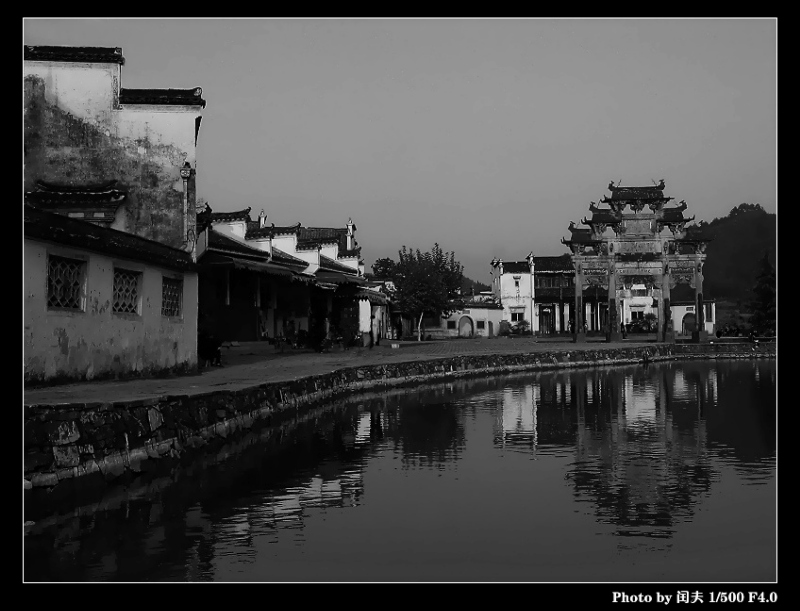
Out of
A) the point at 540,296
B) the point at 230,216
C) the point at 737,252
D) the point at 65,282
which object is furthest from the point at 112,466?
the point at 737,252

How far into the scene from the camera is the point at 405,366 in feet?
99.8

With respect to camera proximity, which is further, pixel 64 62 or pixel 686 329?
pixel 686 329

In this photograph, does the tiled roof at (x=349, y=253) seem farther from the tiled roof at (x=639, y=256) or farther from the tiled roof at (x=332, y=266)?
the tiled roof at (x=639, y=256)

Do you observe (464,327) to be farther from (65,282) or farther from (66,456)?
(66,456)

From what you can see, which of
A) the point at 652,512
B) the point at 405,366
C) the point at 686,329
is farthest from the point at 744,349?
the point at 652,512

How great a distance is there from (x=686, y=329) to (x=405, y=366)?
2390 inches

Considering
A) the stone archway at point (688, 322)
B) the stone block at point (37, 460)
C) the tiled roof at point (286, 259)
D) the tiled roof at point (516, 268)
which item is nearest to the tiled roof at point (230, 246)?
the tiled roof at point (286, 259)

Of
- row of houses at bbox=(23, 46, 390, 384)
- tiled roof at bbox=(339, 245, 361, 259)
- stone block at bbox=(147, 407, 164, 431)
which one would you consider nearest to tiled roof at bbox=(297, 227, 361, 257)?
tiled roof at bbox=(339, 245, 361, 259)

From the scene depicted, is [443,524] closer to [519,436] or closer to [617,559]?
[617,559]

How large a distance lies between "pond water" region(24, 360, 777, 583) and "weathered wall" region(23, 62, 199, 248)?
315 inches

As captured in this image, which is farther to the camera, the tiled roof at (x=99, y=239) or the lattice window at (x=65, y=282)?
the lattice window at (x=65, y=282)

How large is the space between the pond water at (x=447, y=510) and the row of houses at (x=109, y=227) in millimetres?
4164

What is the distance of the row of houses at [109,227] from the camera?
1590 cm

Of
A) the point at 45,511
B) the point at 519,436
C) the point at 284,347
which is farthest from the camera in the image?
the point at 284,347
